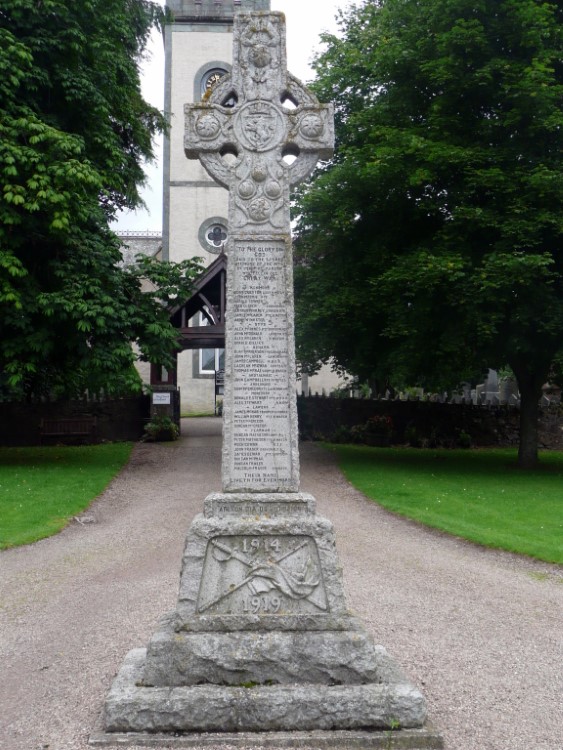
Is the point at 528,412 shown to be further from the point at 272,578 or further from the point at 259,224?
the point at 272,578

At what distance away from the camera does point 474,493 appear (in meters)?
13.3

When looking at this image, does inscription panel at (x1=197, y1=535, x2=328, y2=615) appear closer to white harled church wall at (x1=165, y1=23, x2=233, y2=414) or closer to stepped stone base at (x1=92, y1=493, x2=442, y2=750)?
stepped stone base at (x1=92, y1=493, x2=442, y2=750)

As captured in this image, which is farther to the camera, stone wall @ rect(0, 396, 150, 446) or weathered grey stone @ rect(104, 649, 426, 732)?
Answer: stone wall @ rect(0, 396, 150, 446)

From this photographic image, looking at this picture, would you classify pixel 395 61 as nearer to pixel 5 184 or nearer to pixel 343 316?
pixel 343 316

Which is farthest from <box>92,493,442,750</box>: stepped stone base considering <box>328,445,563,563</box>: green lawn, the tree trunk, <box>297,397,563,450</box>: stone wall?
<box>297,397,563,450</box>: stone wall

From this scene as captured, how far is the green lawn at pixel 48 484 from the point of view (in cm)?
1017

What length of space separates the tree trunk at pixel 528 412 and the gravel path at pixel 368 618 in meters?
6.67

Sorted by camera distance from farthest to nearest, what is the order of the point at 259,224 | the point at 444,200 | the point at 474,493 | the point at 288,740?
the point at 444,200 < the point at 474,493 < the point at 259,224 < the point at 288,740

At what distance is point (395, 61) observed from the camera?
599 inches

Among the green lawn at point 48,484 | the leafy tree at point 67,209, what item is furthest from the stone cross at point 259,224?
the leafy tree at point 67,209

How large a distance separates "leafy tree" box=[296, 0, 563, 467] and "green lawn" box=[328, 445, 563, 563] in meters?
1.87

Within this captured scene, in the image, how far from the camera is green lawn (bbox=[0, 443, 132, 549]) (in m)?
10.2

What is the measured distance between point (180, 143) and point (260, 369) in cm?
3074

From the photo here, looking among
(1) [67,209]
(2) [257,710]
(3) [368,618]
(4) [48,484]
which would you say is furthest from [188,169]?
(2) [257,710]
